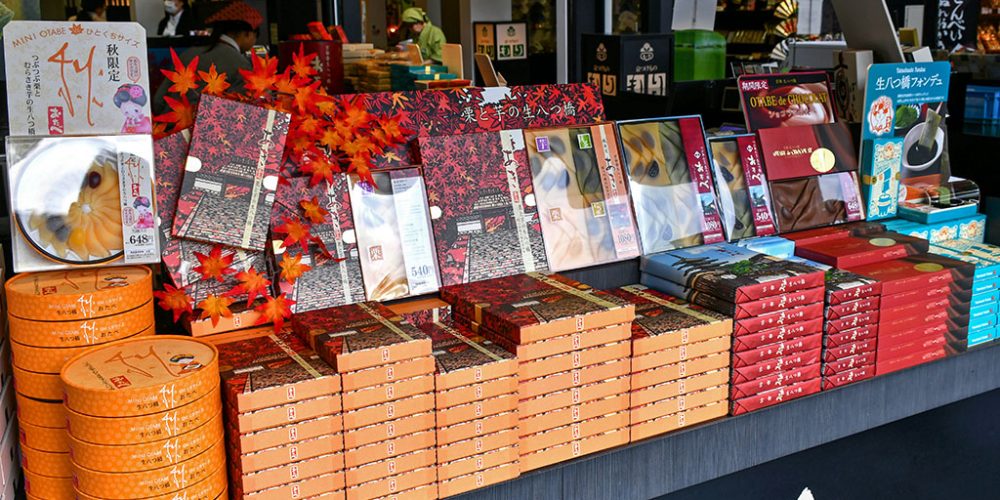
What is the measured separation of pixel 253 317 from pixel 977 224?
2.39 m

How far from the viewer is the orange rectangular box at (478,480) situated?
6.40 ft

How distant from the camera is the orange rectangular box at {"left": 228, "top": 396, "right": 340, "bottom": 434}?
1704mm

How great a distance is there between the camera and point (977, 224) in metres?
3.15

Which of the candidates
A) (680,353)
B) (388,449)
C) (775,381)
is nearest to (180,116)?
(388,449)

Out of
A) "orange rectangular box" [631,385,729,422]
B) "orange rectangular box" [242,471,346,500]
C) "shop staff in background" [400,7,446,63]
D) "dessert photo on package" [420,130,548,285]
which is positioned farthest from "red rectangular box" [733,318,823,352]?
"shop staff in background" [400,7,446,63]

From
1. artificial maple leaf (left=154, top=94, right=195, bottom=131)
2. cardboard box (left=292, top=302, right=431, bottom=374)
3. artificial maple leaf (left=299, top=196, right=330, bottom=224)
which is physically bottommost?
cardboard box (left=292, top=302, right=431, bottom=374)

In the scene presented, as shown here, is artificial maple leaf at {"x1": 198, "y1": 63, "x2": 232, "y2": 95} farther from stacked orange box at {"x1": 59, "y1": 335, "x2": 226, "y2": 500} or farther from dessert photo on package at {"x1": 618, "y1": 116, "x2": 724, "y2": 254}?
dessert photo on package at {"x1": 618, "y1": 116, "x2": 724, "y2": 254}

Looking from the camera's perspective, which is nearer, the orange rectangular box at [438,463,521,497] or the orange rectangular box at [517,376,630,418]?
the orange rectangular box at [438,463,521,497]

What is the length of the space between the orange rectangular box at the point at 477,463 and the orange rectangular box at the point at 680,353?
366 mm

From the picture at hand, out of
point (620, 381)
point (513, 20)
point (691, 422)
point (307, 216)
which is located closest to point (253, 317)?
point (307, 216)

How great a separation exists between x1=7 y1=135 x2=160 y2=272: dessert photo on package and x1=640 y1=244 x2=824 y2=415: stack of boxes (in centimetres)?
130

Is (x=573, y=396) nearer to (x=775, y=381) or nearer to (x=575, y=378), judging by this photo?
(x=575, y=378)

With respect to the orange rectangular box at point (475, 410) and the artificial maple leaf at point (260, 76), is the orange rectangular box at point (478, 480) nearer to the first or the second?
the orange rectangular box at point (475, 410)

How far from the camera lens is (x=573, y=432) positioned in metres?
2.13
